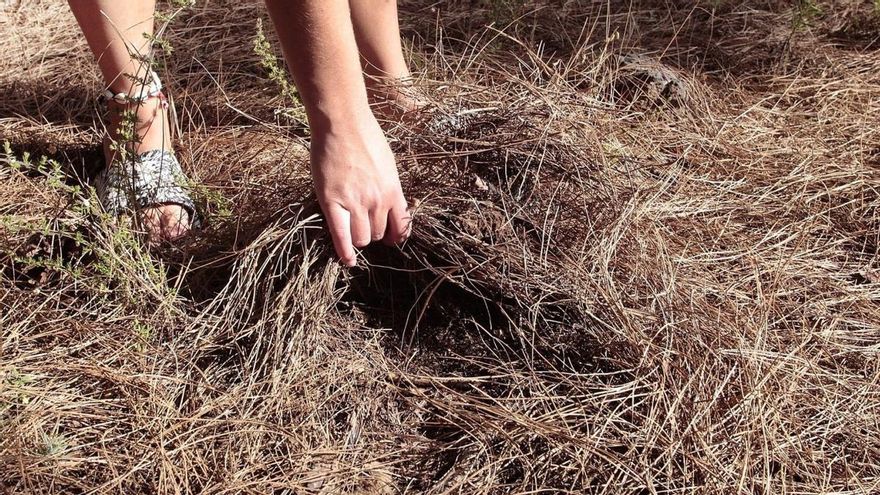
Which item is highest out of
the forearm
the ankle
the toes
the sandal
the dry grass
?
the forearm

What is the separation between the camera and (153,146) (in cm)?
195

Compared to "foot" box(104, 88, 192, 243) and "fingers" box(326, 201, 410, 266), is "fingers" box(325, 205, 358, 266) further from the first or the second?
"foot" box(104, 88, 192, 243)

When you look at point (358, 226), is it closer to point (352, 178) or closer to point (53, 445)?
point (352, 178)

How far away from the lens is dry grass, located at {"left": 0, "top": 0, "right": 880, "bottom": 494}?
1.30m

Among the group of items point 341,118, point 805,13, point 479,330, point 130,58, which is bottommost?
point 479,330

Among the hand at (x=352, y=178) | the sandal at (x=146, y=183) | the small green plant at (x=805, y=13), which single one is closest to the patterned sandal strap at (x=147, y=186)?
the sandal at (x=146, y=183)

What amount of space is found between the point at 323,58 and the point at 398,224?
340mm

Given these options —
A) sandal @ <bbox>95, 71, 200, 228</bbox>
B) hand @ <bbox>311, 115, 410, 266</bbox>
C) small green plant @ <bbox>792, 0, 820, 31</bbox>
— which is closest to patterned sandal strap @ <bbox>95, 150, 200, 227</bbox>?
sandal @ <bbox>95, 71, 200, 228</bbox>

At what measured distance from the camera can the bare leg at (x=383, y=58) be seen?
1.92 metres

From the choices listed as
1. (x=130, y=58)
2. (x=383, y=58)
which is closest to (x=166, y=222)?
(x=130, y=58)

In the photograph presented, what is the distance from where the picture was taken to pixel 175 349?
4.78 feet

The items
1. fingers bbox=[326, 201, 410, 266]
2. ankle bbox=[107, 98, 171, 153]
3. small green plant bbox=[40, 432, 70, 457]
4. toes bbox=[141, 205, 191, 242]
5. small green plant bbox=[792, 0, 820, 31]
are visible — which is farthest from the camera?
small green plant bbox=[792, 0, 820, 31]

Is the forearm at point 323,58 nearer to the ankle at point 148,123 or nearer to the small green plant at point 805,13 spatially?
the ankle at point 148,123

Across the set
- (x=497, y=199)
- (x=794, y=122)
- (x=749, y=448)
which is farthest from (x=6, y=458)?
(x=794, y=122)
